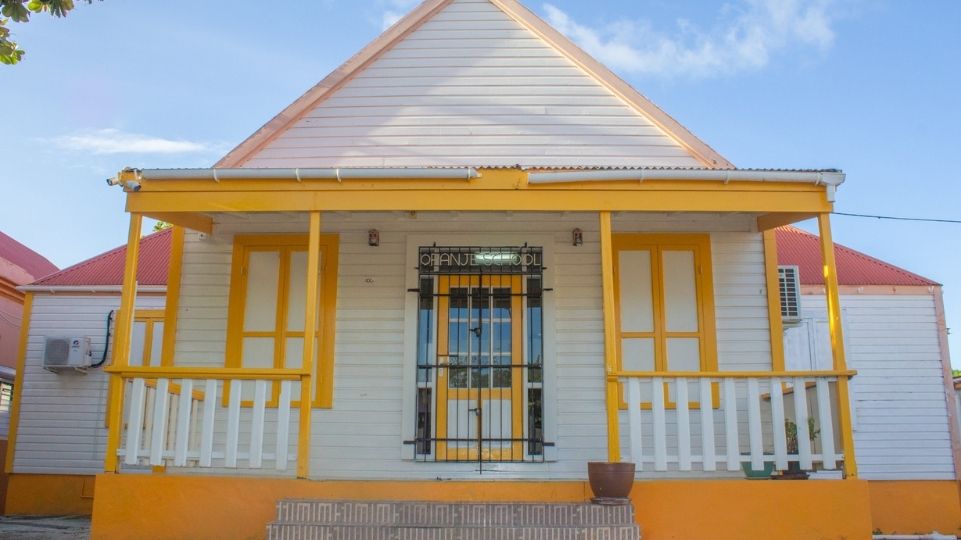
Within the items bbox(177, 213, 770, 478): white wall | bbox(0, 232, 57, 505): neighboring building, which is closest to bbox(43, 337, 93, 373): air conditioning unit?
bbox(0, 232, 57, 505): neighboring building

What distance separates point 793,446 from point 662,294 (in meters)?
1.78

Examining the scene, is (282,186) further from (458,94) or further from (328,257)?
(458,94)

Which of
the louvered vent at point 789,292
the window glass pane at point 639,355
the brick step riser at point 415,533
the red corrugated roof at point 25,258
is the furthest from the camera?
the red corrugated roof at point 25,258

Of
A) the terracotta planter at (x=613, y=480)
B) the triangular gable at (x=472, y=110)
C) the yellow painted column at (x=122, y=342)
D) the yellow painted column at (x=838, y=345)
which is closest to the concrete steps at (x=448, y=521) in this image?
the terracotta planter at (x=613, y=480)

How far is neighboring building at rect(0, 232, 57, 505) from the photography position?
1380 cm

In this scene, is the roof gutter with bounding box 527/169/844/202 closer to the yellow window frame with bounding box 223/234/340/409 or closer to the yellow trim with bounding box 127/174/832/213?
the yellow trim with bounding box 127/174/832/213

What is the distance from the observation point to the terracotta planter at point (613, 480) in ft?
20.9

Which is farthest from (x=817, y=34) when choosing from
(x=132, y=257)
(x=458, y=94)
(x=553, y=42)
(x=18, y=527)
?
(x=18, y=527)

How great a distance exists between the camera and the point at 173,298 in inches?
332

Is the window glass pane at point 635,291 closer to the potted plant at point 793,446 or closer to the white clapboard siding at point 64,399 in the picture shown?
the potted plant at point 793,446

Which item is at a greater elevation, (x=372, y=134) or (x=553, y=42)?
(x=553, y=42)

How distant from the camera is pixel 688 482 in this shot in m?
6.59

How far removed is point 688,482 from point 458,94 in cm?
442

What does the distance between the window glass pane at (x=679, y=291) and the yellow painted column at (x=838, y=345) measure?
4.71 feet
